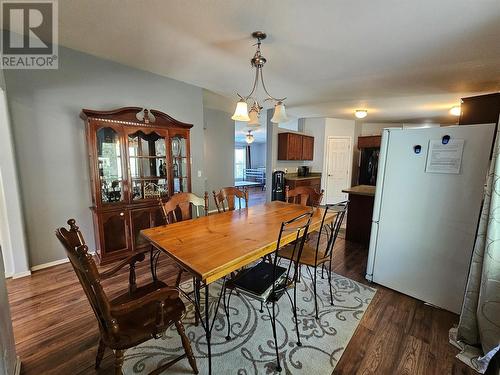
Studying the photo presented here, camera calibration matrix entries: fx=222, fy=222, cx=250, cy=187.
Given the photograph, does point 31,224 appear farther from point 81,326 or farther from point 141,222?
point 81,326

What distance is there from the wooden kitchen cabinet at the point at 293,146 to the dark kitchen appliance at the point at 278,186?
46cm

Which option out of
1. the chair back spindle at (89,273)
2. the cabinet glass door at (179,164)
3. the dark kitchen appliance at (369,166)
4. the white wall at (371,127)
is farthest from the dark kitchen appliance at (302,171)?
the chair back spindle at (89,273)

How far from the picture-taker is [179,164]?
133 inches

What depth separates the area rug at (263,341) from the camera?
1.48 metres

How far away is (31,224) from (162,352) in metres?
2.22

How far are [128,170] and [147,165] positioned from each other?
30 cm

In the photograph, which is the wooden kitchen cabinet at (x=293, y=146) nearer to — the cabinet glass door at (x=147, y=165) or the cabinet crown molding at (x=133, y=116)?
the cabinet crown molding at (x=133, y=116)

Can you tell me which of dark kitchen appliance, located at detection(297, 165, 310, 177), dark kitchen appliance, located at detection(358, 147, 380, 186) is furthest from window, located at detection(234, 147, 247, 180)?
dark kitchen appliance, located at detection(358, 147, 380, 186)

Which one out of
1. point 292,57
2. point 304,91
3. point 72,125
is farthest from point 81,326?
point 304,91

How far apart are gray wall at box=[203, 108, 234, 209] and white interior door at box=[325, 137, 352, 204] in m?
3.00

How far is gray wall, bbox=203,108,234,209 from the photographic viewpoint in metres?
5.15

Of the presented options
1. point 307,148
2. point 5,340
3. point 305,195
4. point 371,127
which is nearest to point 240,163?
point 307,148

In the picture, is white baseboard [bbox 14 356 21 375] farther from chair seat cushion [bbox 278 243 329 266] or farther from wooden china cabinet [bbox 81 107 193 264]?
chair seat cushion [bbox 278 243 329 266]

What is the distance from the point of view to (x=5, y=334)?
1247mm
